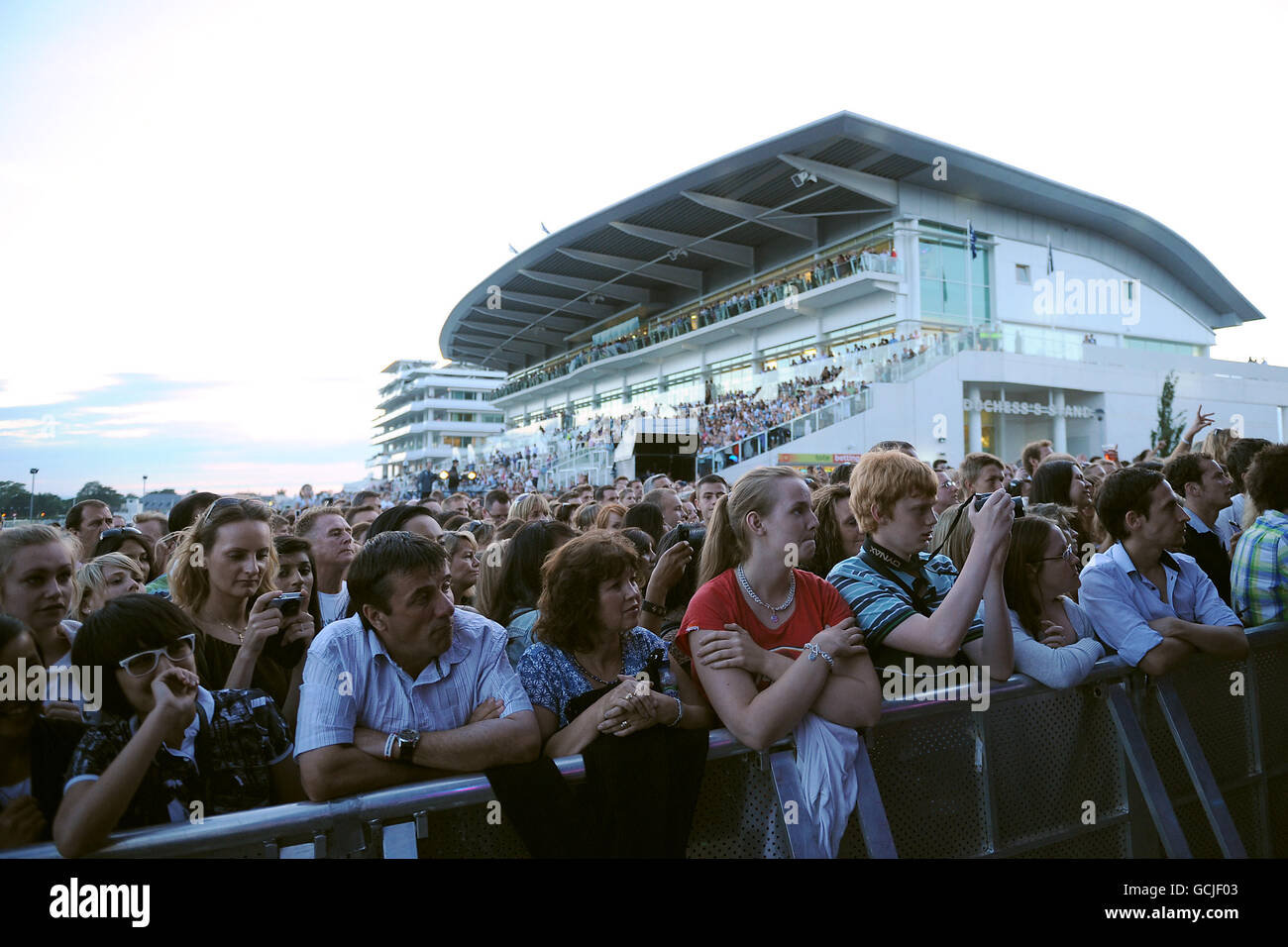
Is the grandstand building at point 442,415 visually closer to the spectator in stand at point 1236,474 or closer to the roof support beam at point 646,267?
the roof support beam at point 646,267

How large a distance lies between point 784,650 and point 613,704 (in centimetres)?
64

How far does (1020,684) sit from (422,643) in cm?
218

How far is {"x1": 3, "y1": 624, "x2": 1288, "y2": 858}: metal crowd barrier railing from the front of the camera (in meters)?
2.16

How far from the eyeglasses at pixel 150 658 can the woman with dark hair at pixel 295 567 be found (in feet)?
5.18

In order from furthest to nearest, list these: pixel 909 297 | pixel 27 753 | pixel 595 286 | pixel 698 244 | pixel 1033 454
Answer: pixel 595 286 < pixel 698 244 < pixel 909 297 < pixel 1033 454 < pixel 27 753

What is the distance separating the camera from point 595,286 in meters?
50.2

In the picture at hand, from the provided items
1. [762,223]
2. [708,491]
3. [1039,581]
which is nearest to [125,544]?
[708,491]

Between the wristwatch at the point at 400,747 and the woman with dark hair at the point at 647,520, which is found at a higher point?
the woman with dark hair at the point at 647,520

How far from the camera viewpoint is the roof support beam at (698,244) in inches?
1615

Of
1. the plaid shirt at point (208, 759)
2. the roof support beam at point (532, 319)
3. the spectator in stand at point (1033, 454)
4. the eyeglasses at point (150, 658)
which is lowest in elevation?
the plaid shirt at point (208, 759)

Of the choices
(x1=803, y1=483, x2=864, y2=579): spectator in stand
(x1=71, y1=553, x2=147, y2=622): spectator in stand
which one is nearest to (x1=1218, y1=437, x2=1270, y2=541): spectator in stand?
(x1=803, y1=483, x2=864, y2=579): spectator in stand

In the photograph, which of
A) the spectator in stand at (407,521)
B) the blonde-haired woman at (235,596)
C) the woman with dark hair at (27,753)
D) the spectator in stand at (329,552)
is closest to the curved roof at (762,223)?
the spectator in stand at (407,521)

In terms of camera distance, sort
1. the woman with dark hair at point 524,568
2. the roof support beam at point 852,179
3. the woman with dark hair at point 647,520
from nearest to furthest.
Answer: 1. the woman with dark hair at point 524,568
2. the woman with dark hair at point 647,520
3. the roof support beam at point 852,179

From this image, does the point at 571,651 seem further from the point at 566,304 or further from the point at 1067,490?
the point at 566,304
